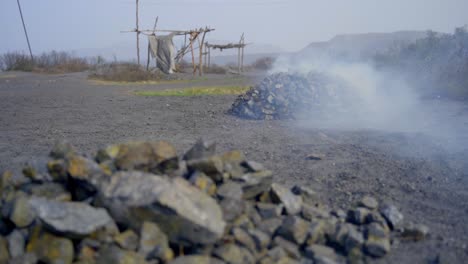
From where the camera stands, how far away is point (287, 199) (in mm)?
3682

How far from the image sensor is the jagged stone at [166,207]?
9.32 feet

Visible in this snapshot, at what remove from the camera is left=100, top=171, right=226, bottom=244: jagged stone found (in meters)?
2.84

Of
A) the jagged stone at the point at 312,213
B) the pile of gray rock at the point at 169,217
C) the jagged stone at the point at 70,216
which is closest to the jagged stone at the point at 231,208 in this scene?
the pile of gray rock at the point at 169,217

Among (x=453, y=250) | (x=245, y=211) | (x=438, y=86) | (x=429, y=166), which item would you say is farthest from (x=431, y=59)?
(x=245, y=211)

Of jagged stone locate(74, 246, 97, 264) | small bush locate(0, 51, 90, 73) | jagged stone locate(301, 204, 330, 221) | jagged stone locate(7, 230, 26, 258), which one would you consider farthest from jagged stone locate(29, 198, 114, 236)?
small bush locate(0, 51, 90, 73)

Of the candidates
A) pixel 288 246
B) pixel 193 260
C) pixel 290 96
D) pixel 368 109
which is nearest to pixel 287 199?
pixel 288 246

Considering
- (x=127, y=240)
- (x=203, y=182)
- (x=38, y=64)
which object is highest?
(x=203, y=182)

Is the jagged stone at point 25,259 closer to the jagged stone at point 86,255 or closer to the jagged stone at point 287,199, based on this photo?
the jagged stone at point 86,255

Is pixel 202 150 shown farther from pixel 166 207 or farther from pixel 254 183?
pixel 166 207

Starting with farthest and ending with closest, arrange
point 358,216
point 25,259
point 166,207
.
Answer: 1. point 358,216
2. point 166,207
3. point 25,259

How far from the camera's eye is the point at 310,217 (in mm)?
3629

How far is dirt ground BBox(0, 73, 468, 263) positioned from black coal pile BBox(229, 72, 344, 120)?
1.94 feet

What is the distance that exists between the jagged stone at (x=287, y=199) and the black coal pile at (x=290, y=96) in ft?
19.9

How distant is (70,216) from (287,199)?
193cm
